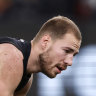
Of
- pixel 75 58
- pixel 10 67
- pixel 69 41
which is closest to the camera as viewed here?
pixel 10 67

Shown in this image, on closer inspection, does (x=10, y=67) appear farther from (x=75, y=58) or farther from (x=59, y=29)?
(x=75, y=58)

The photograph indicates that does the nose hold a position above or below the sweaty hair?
below

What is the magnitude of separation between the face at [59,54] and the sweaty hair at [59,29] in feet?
0.18

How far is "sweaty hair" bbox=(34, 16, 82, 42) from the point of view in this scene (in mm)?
6574

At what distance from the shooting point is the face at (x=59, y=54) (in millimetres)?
6551

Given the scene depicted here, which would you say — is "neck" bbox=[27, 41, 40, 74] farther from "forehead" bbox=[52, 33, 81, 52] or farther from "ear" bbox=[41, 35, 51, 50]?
"forehead" bbox=[52, 33, 81, 52]

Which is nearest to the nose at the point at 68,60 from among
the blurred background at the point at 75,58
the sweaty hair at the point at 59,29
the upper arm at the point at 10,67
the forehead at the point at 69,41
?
the forehead at the point at 69,41

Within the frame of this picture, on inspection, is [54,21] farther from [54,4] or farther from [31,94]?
[54,4]

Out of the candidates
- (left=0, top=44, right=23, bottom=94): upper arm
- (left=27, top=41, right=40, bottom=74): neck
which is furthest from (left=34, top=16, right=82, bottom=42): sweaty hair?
(left=0, top=44, right=23, bottom=94): upper arm

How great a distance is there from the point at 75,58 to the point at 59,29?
160 inches

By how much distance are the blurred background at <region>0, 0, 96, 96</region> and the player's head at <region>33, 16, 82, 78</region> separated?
3.85 metres

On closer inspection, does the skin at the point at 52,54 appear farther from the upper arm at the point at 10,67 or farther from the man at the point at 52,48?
the upper arm at the point at 10,67

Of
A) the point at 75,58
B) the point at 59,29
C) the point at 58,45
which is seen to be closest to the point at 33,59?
the point at 58,45

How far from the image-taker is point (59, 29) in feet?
21.7
